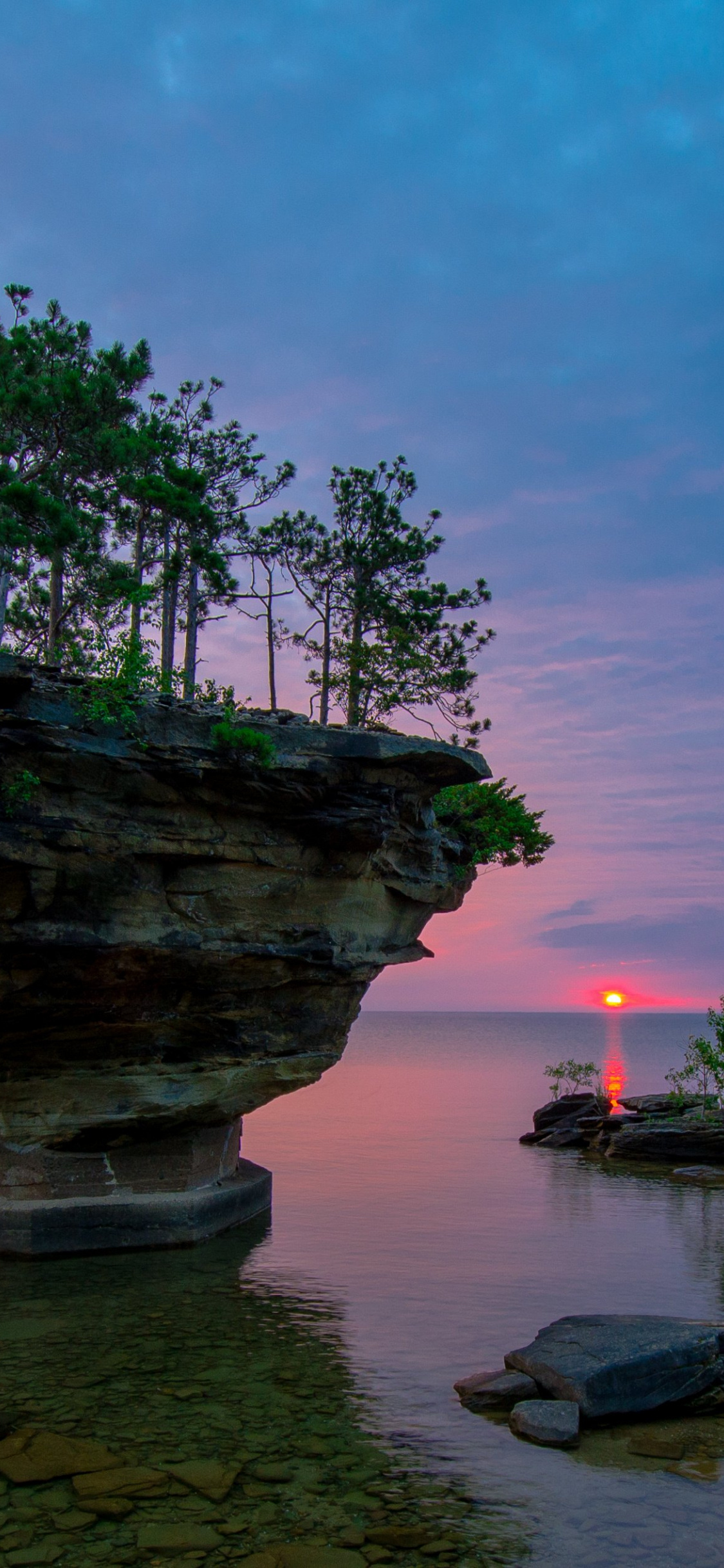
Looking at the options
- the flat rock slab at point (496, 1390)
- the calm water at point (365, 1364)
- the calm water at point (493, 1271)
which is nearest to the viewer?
the calm water at point (365, 1364)

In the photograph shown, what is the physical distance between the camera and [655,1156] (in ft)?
113

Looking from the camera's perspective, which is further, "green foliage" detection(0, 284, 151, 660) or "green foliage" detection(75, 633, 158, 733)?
"green foliage" detection(0, 284, 151, 660)

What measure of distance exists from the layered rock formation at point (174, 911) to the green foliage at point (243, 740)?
122mm

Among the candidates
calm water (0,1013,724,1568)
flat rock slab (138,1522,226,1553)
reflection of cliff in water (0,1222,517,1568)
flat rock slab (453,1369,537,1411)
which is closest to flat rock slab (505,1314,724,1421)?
flat rock slab (453,1369,537,1411)

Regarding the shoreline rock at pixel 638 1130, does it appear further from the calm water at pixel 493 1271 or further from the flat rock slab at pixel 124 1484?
the flat rock slab at pixel 124 1484

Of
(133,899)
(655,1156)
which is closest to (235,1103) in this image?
(133,899)

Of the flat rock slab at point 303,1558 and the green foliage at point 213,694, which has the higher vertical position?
the green foliage at point 213,694

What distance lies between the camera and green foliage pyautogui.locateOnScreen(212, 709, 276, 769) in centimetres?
1647

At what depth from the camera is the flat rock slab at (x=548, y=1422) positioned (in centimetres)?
1052

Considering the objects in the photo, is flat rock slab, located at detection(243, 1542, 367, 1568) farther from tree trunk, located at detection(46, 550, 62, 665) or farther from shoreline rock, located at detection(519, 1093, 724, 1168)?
shoreline rock, located at detection(519, 1093, 724, 1168)

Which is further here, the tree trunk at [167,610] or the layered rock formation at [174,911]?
the tree trunk at [167,610]

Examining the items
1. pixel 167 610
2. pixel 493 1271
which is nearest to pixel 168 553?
pixel 167 610

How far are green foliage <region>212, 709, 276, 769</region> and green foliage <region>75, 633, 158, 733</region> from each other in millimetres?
1487

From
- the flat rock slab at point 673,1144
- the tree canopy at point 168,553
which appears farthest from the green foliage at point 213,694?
the flat rock slab at point 673,1144
